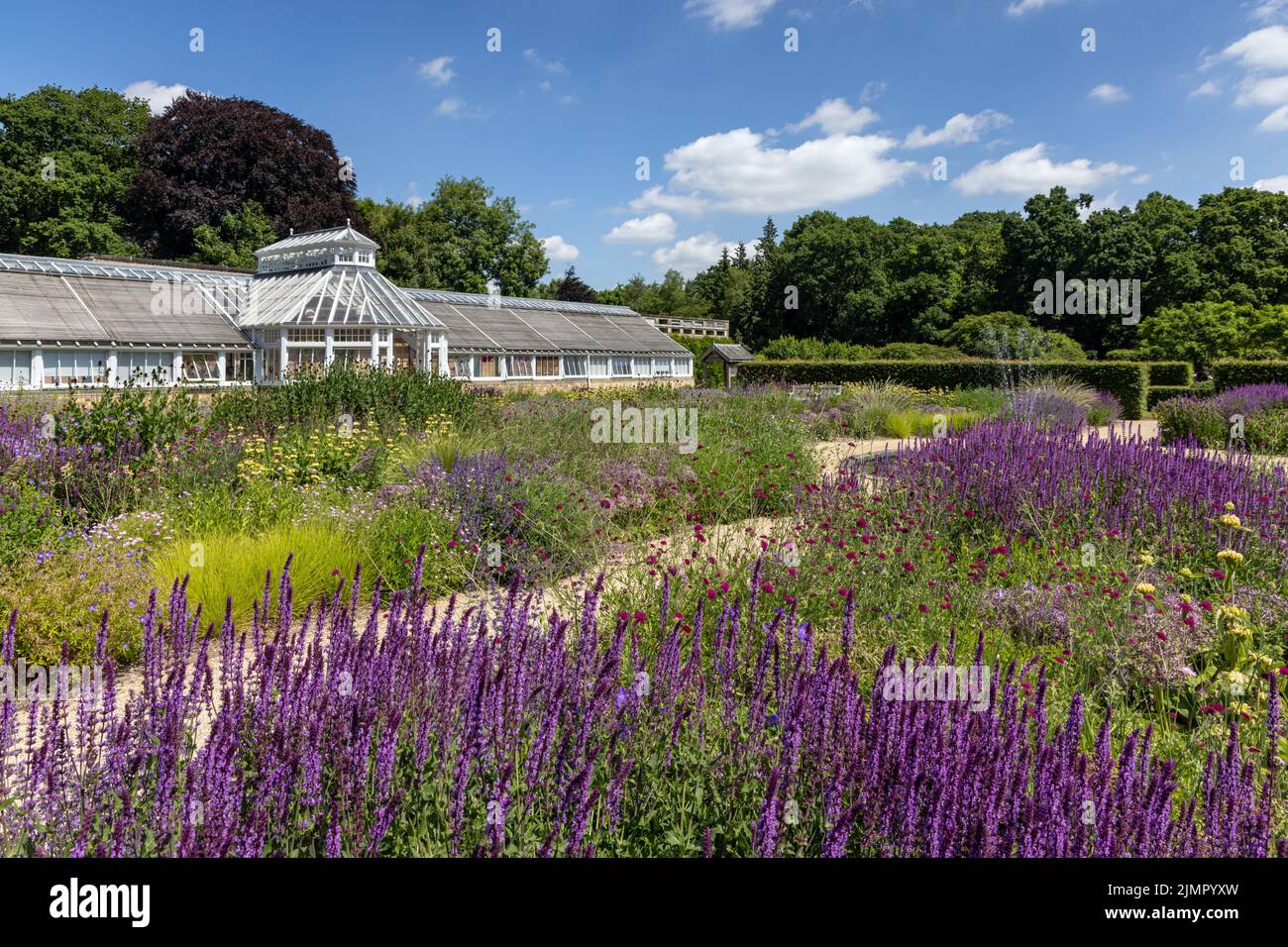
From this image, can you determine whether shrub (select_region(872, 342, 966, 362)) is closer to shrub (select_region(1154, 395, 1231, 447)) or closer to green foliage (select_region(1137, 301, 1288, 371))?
green foliage (select_region(1137, 301, 1288, 371))

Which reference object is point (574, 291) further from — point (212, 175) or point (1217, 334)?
point (1217, 334)

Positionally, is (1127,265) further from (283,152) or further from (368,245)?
(283,152)

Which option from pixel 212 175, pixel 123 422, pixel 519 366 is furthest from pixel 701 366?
pixel 123 422

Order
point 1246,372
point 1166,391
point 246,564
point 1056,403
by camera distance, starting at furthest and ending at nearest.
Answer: point 1166,391
point 1246,372
point 1056,403
point 246,564

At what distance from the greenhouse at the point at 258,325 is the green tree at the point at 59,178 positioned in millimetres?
11845

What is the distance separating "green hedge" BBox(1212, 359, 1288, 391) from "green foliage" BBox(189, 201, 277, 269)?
37118 millimetres

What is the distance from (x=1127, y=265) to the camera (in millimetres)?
40594

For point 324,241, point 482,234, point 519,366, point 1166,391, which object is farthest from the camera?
point 482,234

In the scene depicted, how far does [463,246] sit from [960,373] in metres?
27.3

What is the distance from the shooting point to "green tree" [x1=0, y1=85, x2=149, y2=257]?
38000mm
